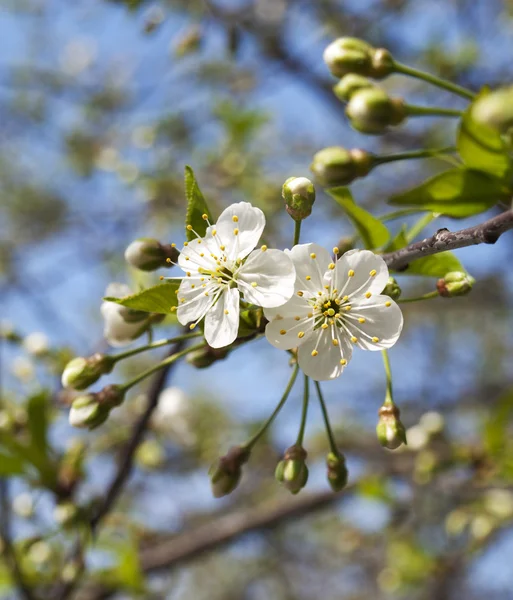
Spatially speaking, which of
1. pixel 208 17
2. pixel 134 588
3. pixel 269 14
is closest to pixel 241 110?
pixel 208 17

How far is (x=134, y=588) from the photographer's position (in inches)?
94.6

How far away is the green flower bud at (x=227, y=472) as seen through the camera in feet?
4.48

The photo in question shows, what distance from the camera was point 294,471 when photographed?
1.31 m

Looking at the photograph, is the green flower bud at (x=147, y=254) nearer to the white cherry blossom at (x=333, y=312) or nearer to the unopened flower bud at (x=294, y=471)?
the white cherry blossom at (x=333, y=312)

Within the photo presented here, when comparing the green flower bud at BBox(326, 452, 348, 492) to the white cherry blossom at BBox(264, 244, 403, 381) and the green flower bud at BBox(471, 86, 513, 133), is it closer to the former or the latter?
the white cherry blossom at BBox(264, 244, 403, 381)

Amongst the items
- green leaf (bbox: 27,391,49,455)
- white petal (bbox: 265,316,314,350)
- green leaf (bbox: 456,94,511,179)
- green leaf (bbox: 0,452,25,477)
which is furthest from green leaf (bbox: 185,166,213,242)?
green leaf (bbox: 0,452,25,477)

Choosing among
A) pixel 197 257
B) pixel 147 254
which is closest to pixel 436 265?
pixel 197 257

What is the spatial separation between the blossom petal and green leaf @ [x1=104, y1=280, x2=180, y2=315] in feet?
0.43

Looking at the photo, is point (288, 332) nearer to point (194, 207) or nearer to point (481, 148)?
point (194, 207)

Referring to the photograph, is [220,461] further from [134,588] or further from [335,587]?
[335,587]

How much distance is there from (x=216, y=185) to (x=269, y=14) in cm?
168

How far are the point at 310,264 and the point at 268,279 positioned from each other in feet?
0.38

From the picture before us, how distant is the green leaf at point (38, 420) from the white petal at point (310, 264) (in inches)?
38.5

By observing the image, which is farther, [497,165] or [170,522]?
[170,522]
